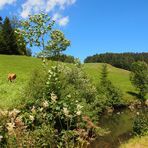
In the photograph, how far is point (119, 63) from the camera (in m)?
179

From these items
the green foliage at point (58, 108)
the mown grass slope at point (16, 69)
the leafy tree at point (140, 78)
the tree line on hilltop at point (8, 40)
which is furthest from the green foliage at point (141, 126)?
the tree line on hilltop at point (8, 40)

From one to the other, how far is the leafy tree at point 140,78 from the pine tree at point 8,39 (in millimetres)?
31908

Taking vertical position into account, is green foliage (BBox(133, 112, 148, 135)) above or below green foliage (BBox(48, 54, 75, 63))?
below

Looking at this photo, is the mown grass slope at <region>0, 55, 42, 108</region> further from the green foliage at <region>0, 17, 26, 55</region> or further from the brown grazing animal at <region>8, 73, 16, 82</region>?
the green foliage at <region>0, 17, 26, 55</region>

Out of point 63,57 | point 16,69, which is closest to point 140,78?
point 63,57

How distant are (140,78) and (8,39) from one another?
3507 cm

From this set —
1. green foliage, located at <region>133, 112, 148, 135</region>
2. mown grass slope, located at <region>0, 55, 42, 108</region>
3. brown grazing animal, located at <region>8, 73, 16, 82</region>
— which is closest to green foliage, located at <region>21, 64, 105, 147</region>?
green foliage, located at <region>133, 112, 148, 135</region>

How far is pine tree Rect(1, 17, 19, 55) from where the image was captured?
9066cm

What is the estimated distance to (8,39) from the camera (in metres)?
90.2

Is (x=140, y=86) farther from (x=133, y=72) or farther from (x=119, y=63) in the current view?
(x=119, y=63)

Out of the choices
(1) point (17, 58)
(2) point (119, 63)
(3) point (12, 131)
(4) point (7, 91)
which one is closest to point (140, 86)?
(1) point (17, 58)

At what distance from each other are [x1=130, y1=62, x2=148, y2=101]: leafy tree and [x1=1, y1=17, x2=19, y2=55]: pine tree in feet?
105

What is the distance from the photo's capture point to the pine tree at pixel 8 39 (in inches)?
3569

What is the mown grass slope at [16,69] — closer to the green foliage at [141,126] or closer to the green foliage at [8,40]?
the green foliage at [8,40]
